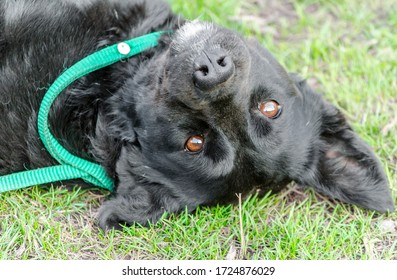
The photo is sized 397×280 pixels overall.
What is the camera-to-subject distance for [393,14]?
517cm

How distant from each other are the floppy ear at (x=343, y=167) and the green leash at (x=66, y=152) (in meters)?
1.23

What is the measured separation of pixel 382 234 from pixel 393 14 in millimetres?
2187

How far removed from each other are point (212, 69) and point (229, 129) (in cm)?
40

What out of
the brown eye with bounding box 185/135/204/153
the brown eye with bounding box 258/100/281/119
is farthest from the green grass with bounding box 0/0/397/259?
the brown eye with bounding box 258/100/281/119

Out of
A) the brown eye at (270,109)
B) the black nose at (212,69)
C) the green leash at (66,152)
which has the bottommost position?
the green leash at (66,152)

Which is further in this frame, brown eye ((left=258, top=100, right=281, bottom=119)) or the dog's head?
brown eye ((left=258, top=100, right=281, bottom=119))

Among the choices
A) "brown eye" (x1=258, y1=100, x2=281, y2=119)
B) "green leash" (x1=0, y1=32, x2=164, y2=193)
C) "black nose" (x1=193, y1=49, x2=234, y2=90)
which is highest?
"black nose" (x1=193, y1=49, x2=234, y2=90)

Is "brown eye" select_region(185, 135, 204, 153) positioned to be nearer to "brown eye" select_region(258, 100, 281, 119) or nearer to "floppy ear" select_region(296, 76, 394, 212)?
"brown eye" select_region(258, 100, 281, 119)

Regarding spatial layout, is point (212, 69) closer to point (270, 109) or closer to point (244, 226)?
point (270, 109)

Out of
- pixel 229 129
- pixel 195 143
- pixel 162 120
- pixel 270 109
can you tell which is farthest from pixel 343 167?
pixel 162 120

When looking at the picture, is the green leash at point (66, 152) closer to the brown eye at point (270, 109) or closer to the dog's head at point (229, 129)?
the dog's head at point (229, 129)

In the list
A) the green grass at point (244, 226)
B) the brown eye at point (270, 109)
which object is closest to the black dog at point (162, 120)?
the brown eye at point (270, 109)

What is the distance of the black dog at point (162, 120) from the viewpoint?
132 inches

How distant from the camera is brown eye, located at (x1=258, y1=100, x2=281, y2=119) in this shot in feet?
11.1
